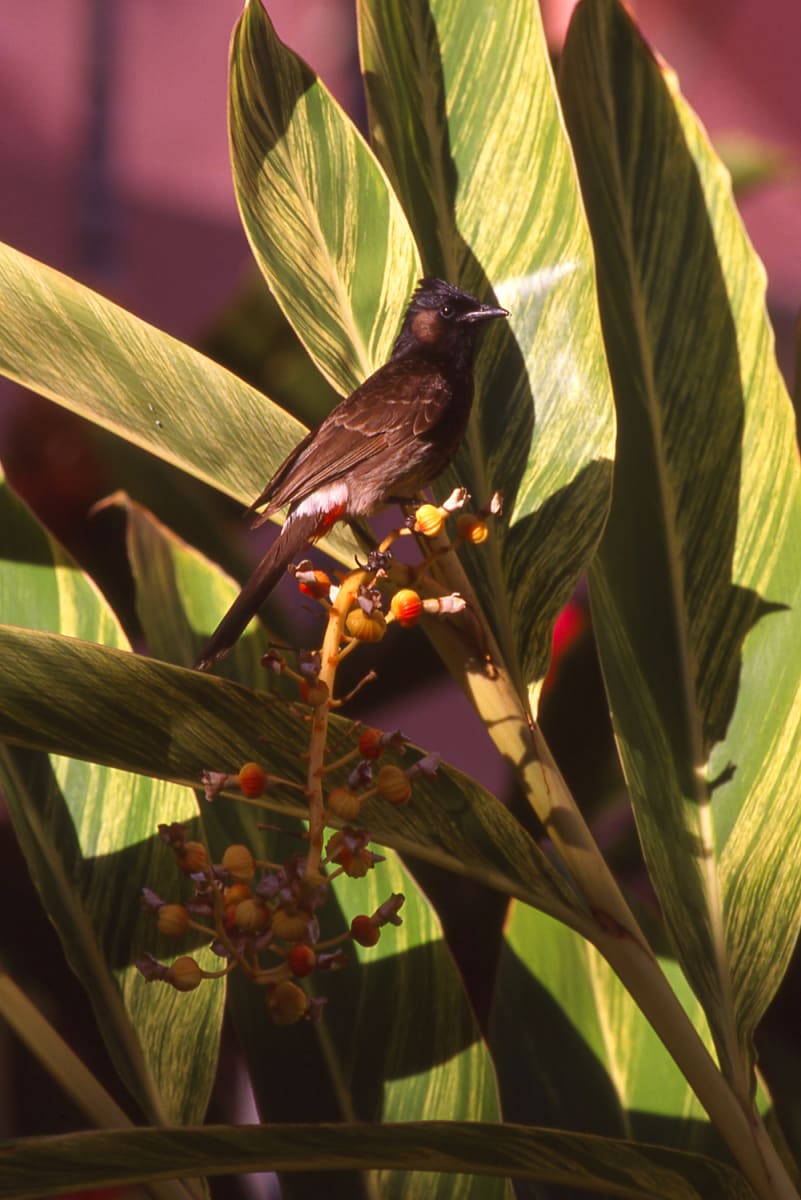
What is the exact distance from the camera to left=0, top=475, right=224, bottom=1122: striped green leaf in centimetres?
61

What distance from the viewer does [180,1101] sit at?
0.61 metres

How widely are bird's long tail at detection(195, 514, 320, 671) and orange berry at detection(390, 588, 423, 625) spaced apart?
9 centimetres

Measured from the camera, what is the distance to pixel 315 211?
0.56 meters

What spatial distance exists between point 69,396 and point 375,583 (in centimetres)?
15

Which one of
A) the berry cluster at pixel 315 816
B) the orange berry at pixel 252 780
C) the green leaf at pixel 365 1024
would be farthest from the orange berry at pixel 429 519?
the green leaf at pixel 365 1024

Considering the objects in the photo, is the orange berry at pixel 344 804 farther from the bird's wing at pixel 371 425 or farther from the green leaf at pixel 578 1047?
the green leaf at pixel 578 1047

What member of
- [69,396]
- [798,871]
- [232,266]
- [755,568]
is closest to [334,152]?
[69,396]

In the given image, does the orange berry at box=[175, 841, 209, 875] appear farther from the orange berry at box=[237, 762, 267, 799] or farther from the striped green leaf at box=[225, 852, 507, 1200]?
the striped green leaf at box=[225, 852, 507, 1200]

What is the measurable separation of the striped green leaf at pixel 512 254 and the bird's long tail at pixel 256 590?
74 millimetres

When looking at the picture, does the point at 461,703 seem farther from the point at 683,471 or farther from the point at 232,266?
the point at 683,471

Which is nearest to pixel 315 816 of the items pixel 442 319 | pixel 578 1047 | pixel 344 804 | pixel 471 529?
pixel 344 804

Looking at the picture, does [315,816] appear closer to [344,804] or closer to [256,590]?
[344,804]

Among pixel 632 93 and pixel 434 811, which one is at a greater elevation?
pixel 632 93

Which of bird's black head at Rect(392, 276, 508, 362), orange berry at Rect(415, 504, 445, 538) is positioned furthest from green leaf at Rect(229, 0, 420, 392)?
orange berry at Rect(415, 504, 445, 538)
